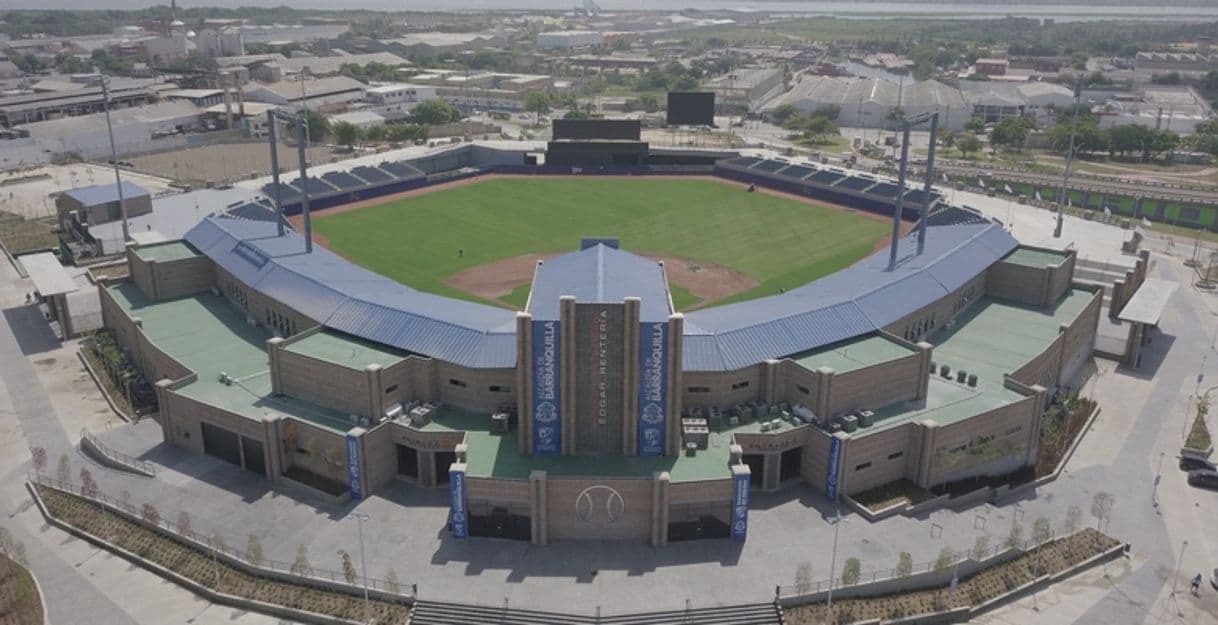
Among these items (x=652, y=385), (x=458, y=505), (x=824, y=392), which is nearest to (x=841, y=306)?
(x=824, y=392)

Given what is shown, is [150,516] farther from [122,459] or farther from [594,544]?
[594,544]

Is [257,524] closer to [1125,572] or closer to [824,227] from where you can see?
[1125,572]

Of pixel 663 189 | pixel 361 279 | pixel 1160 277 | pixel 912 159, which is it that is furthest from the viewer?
pixel 912 159

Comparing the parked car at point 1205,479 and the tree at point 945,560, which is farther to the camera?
the parked car at point 1205,479

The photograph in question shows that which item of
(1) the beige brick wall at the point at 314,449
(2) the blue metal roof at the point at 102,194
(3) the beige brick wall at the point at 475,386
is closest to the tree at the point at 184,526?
(1) the beige brick wall at the point at 314,449

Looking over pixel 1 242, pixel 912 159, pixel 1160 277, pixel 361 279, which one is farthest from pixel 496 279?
pixel 912 159

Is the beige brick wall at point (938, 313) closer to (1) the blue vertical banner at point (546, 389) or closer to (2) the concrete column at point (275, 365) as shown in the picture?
(1) the blue vertical banner at point (546, 389)
